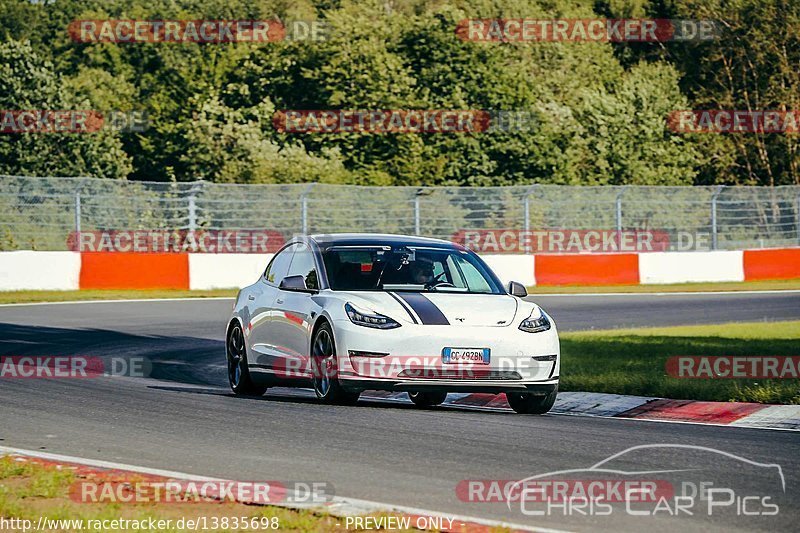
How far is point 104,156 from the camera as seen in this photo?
184ft

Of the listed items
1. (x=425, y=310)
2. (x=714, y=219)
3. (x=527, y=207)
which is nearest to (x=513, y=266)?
(x=527, y=207)

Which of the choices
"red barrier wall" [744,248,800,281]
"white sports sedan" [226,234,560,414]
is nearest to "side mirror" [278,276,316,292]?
"white sports sedan" [226,234,560,414]

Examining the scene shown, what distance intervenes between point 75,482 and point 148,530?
4.71 feet

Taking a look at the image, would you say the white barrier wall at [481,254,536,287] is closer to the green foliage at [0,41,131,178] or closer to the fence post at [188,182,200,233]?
the fence post at [188,182,200,233]

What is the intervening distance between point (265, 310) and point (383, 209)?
19348mm

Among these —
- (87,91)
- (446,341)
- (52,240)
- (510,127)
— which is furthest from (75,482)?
(87,91)

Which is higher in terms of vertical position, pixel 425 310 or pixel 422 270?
pixel 422 270

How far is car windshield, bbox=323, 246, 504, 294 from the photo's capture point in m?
11.8

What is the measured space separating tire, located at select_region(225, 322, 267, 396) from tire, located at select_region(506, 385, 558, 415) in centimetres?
248

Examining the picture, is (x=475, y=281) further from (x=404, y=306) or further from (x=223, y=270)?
(x=223, y=270)

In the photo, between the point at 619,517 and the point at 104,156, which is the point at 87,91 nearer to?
the point at 104,156

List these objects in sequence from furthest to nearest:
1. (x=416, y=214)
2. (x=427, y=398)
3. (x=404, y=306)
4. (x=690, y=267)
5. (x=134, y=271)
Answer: (x=690, y=267), (x=416, y=214), (x=134, y=271), (x=427, y=398), (x=404, y=306)

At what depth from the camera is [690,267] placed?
110ft

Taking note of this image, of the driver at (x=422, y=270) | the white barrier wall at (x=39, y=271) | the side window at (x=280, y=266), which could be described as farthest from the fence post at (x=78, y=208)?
the driver at (x=422, y=270)
